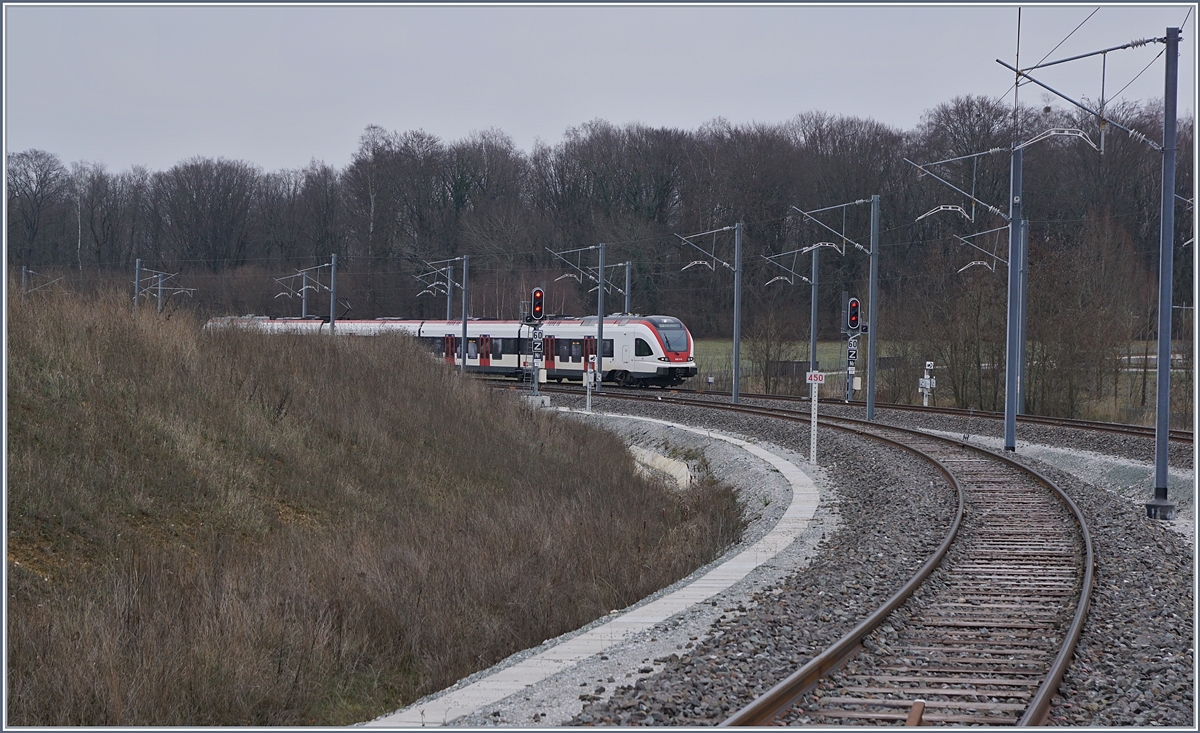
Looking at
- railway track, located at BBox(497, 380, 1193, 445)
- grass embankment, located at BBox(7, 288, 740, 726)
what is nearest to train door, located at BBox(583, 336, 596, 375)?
railway track, located at BBox(497, 380, 1193, 445)

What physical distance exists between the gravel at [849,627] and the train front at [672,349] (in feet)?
90.7

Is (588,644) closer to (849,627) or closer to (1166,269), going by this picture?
(849,627)

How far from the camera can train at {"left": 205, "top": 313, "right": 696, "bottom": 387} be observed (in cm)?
4641

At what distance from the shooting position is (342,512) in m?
16.2

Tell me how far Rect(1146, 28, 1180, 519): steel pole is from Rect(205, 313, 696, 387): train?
30.2m

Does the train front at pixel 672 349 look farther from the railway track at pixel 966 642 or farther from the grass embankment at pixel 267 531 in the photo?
the railway track at pixel 966 642

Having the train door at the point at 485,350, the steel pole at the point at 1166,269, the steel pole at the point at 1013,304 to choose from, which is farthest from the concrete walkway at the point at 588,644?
the train door at the point at 485,350

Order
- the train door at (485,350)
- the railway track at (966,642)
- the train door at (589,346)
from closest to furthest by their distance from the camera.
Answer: the railway track at (966,642)
the train door at (589,346)
the train door at (485,350)

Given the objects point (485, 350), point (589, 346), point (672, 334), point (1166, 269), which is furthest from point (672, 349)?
point (1166, 269)

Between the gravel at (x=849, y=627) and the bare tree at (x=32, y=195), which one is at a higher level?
the bare tree at (x=32, y=195)

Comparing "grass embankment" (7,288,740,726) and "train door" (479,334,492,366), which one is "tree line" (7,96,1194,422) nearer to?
"train door" (479,334,492,366)

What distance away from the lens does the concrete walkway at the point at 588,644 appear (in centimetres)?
752

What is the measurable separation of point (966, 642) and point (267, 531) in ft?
28.8

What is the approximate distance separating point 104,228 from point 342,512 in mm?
65220
